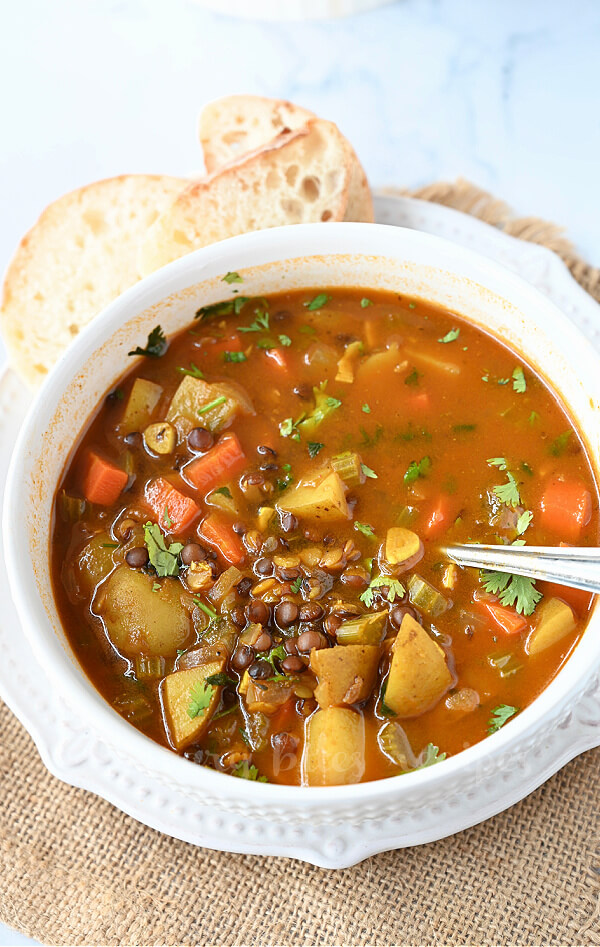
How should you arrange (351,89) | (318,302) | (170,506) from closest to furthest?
(170,506)
(318,302)
(351,89)

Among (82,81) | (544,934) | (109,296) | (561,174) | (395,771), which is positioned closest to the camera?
(395,771)

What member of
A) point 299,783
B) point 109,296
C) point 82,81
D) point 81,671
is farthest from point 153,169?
point 299,783

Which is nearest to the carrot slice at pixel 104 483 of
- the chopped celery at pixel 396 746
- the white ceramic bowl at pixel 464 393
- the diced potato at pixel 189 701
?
the white ceramic bowl at pixel 464 393

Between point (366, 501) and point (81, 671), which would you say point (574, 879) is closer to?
point (366, 501)

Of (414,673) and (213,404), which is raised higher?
(213,404)

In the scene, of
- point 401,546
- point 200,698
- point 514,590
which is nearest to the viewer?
point 200,698

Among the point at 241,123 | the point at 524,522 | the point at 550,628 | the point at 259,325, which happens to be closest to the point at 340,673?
the point at 550,628

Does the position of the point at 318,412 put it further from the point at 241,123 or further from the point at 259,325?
the point at 241,123
